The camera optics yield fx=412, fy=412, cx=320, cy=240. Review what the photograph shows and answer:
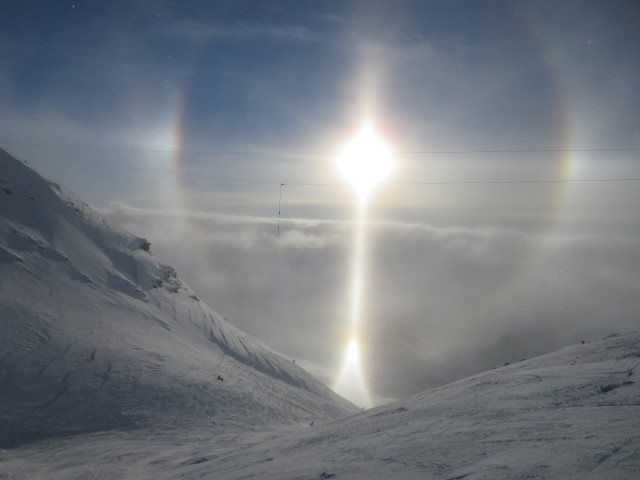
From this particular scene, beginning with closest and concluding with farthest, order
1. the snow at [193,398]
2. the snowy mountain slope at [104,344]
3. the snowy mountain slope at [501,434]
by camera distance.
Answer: the snowy mountain slope at [501,434], the snow at [193,398], the snowy mountain slope at [104,344]

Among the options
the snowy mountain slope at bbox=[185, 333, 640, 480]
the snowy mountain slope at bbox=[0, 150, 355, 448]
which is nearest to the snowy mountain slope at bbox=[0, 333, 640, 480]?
the snowy mountain slope at bbox=[185, 333, 640, 480]

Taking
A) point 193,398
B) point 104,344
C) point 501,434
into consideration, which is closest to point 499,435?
point 501,434

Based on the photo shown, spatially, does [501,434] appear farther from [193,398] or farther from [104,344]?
[104,344]

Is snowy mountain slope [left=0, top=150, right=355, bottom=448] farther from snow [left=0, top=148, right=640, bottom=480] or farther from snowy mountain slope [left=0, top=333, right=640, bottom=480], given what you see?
snowy mountain slope [left=0, top=333, right=640, bottom=480]

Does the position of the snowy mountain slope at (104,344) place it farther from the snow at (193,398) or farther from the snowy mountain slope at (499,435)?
the snowy mountain slope at (499,435)

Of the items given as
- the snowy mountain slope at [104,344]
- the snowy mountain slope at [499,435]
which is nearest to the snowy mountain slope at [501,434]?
the snowy mountain slope at [499,435]

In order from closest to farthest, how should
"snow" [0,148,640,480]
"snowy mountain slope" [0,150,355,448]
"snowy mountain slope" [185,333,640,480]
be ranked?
"snowy mountain slope" [185,333,640,480] → "snow" [0,148,640,480] → "snowy mountain slope" [0,150,355,448]
